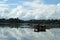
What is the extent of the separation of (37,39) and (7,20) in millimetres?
99087

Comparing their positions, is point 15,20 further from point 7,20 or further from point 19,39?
point 19,39

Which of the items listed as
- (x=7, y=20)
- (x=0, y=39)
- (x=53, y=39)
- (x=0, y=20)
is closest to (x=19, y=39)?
(x=0, y=39)

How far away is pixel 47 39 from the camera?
124 ft

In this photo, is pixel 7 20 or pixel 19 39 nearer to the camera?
pixel 19 39

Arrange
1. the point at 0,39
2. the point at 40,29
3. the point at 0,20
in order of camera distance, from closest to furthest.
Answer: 1. the point at 0,39
2. the point at 40,29
3. the point at 0,20

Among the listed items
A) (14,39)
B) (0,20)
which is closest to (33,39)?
(14,39)

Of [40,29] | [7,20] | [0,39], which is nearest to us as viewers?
[0,39]

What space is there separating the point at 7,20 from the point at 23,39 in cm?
9876

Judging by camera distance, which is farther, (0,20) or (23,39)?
(0,20)

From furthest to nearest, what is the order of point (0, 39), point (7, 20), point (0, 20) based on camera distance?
point (7, 20), point (0, 20), point (0, 39)

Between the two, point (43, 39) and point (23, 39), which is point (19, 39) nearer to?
point (23, 39)

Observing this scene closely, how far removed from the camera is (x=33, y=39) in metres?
37.6

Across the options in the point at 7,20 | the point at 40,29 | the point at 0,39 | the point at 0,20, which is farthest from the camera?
the point at 7,20

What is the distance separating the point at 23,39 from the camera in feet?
124
